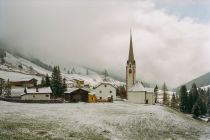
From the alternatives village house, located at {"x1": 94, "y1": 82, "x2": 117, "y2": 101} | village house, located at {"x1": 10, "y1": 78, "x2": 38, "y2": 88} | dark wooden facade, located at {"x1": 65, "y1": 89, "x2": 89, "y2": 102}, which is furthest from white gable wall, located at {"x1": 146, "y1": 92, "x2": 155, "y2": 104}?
village house, located at {"x1": 10, "y1": 78, "x2": 38, "y2": 88}

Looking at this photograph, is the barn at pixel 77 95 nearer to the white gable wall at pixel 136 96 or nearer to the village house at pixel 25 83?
the white gable wall at pixel 136 96

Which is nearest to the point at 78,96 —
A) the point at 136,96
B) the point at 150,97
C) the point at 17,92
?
the point at 17,92

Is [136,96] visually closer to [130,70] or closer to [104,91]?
[104,91]

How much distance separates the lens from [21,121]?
118 ft

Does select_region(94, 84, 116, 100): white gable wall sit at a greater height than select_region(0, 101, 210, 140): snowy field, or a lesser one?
greater

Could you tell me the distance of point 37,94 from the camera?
7000cm

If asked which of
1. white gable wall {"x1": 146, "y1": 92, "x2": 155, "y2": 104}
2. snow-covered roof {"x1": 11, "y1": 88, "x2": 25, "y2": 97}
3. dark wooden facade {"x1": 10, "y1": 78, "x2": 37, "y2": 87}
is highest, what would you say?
dark wooden facade {"x1": 10, "y1": 78, "x2": 37, "y2": 87}

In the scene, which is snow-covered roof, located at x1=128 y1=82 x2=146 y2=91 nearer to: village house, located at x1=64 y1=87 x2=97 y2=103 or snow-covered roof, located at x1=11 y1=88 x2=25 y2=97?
village house, located at x1=64 y1=87 x2=97 y2=103

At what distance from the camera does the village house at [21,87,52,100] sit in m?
68.8

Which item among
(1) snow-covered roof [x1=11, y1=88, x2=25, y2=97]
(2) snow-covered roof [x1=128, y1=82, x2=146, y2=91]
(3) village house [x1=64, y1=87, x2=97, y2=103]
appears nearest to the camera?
(1) snow-covered roof [x1=11, y1=88, x2=25, y2=97]

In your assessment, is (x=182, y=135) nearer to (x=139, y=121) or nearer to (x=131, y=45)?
(x=139, y=121)

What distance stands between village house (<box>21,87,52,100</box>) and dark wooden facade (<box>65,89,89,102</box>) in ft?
16.1

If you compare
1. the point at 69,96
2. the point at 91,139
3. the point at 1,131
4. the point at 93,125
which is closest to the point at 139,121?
the point at 93,125

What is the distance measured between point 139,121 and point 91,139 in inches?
555
